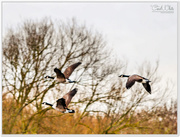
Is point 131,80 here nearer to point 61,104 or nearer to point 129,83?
point 129,83

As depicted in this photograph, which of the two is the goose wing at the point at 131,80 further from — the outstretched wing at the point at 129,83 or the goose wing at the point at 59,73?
the goose wing at the point at 59,73

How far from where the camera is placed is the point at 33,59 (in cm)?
1129

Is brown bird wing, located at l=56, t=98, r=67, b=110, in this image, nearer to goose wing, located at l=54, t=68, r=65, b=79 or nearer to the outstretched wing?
goose wing, located at l=54, t=68, r=65, b=79

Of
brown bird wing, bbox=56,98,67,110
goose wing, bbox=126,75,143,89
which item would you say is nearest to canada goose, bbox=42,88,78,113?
brown bird wing, bbox=56,98,67,110

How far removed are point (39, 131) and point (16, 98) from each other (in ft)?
5.18

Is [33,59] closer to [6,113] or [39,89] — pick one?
[39,89]

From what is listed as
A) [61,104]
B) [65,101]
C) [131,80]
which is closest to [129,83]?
[131,80]

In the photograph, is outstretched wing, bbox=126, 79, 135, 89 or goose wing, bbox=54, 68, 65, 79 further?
goose wing, bbox=54, 68, 65, 79

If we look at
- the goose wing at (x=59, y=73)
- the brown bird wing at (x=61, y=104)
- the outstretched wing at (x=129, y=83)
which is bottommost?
the brown bird wing at (x=61, y=104)

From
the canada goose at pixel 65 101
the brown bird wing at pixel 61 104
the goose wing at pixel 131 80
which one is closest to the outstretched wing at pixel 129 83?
the goose wing at pixel 131 80

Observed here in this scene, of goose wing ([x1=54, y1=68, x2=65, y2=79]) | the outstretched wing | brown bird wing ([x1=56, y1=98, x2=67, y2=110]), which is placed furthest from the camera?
brown bird wing ([x1=56, y1=98, x2=67, y2=110])

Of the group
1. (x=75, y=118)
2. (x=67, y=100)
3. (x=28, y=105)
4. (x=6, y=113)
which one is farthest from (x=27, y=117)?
(x=67, y=100)

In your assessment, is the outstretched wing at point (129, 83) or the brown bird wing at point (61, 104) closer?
the outstretched wing at point (129, 83)

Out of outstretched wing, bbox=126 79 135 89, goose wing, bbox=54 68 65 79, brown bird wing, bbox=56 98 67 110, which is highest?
goose wing, bbox=54 68 65 79
